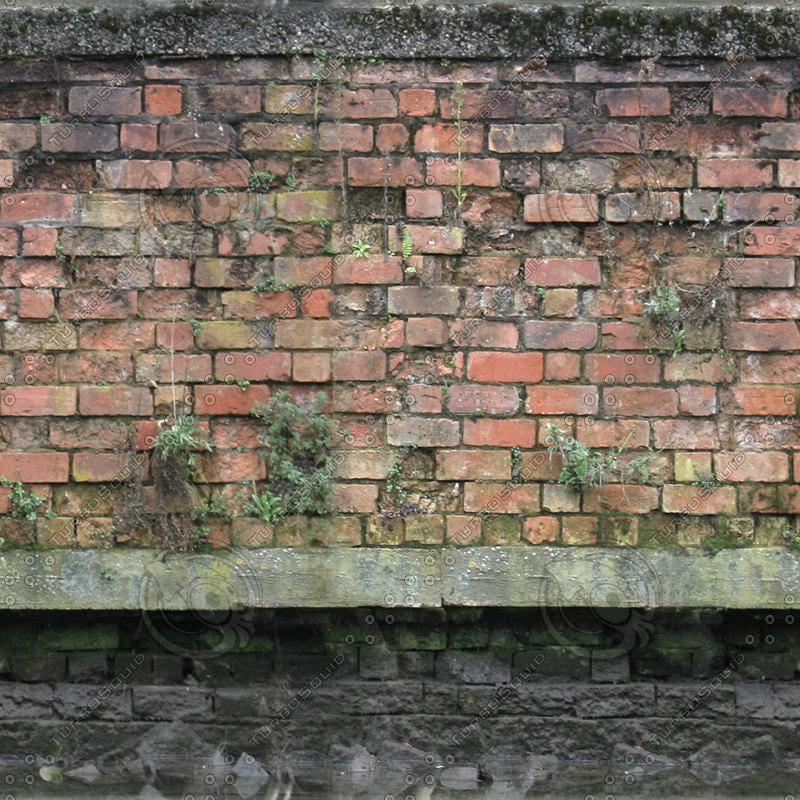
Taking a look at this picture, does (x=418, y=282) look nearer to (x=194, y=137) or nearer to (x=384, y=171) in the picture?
(x=384, y=171)

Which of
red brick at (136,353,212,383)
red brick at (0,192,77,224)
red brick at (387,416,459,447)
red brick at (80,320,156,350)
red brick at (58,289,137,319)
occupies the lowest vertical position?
red brick at (387,416,459,447)

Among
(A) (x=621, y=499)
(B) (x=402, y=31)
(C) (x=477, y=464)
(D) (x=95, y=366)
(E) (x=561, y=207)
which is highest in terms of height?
(B) (x=402, y=31)

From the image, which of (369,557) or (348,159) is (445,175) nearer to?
(348,159)

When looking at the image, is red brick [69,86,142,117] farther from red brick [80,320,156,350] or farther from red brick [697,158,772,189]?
red brick [697,158,772,189]

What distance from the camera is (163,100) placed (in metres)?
3.02

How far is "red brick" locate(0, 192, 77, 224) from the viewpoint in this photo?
3037 millimetres

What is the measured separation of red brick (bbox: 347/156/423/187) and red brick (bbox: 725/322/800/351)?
1.18 meters

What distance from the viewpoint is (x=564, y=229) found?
120 inches

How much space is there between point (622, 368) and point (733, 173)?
0.75 metres

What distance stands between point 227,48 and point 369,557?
1.78 meters

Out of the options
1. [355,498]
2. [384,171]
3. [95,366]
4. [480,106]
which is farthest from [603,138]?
[95,366]

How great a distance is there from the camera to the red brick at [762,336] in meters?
3.00

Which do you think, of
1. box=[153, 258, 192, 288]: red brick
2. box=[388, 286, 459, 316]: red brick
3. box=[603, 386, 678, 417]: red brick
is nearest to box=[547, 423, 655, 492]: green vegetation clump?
box=[603, 386, 678, 417]: red brick

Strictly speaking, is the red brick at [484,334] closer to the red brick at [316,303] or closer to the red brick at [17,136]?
the red brick at [316,303]
